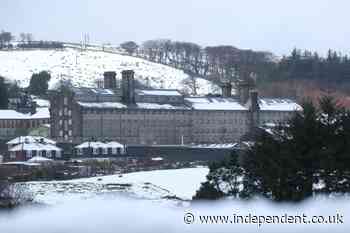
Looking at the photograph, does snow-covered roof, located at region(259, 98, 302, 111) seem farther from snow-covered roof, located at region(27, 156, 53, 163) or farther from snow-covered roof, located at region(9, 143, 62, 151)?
snow-covered roof, located at region(27, 156, 53, 163)

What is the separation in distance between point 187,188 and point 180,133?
36193 mm

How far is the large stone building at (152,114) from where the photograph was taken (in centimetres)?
6172

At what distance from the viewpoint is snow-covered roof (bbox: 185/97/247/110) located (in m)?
67.7

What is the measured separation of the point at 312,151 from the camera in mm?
14086

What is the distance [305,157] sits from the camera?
14.1 meters

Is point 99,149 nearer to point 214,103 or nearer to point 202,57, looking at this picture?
point 214,103

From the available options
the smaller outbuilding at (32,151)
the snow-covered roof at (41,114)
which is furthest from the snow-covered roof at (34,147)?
the snow-covered roof at (41,114)

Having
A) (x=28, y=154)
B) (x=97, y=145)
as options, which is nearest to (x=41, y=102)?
(x=97, y=145)

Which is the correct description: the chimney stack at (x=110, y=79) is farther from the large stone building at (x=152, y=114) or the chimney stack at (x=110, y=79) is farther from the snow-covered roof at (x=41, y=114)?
the snow-covered roof at (x=41, y=114)

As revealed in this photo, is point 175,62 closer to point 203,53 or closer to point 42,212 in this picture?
point 203,53

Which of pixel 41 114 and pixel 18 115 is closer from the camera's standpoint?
pixel 18 115

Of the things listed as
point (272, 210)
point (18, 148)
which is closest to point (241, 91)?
point (18, 148)

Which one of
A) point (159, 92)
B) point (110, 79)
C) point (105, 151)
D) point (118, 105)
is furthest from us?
point (110, 79)

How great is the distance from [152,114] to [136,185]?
3222 centimetres
